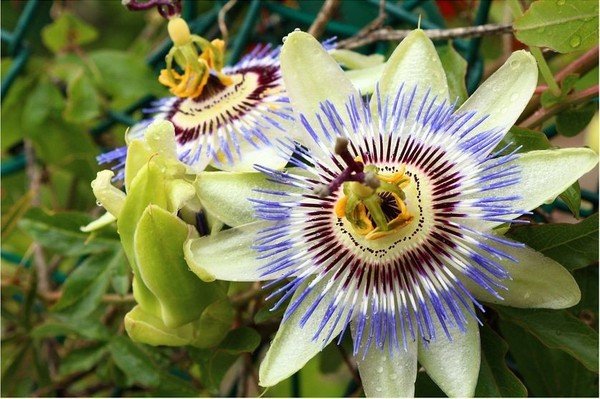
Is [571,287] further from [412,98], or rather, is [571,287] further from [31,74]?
[31,74]

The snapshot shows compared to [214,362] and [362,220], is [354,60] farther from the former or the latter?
[214,362]

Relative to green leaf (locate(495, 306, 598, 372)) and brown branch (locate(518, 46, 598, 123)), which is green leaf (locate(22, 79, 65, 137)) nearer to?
brown branch (locate(518, 46, 598, 123))

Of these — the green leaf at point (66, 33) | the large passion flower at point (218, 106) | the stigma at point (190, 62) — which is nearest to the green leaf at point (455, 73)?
the large passion flower at point (218, 106)

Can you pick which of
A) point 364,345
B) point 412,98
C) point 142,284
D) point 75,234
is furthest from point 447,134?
point 75,234

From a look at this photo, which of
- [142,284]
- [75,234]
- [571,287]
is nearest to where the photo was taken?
[571,287]

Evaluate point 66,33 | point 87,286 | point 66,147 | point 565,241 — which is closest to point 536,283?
point 565,241

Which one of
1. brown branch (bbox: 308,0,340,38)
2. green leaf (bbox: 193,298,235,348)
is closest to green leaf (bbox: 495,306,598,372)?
green leaf (bbox: 193,298,235,348)
